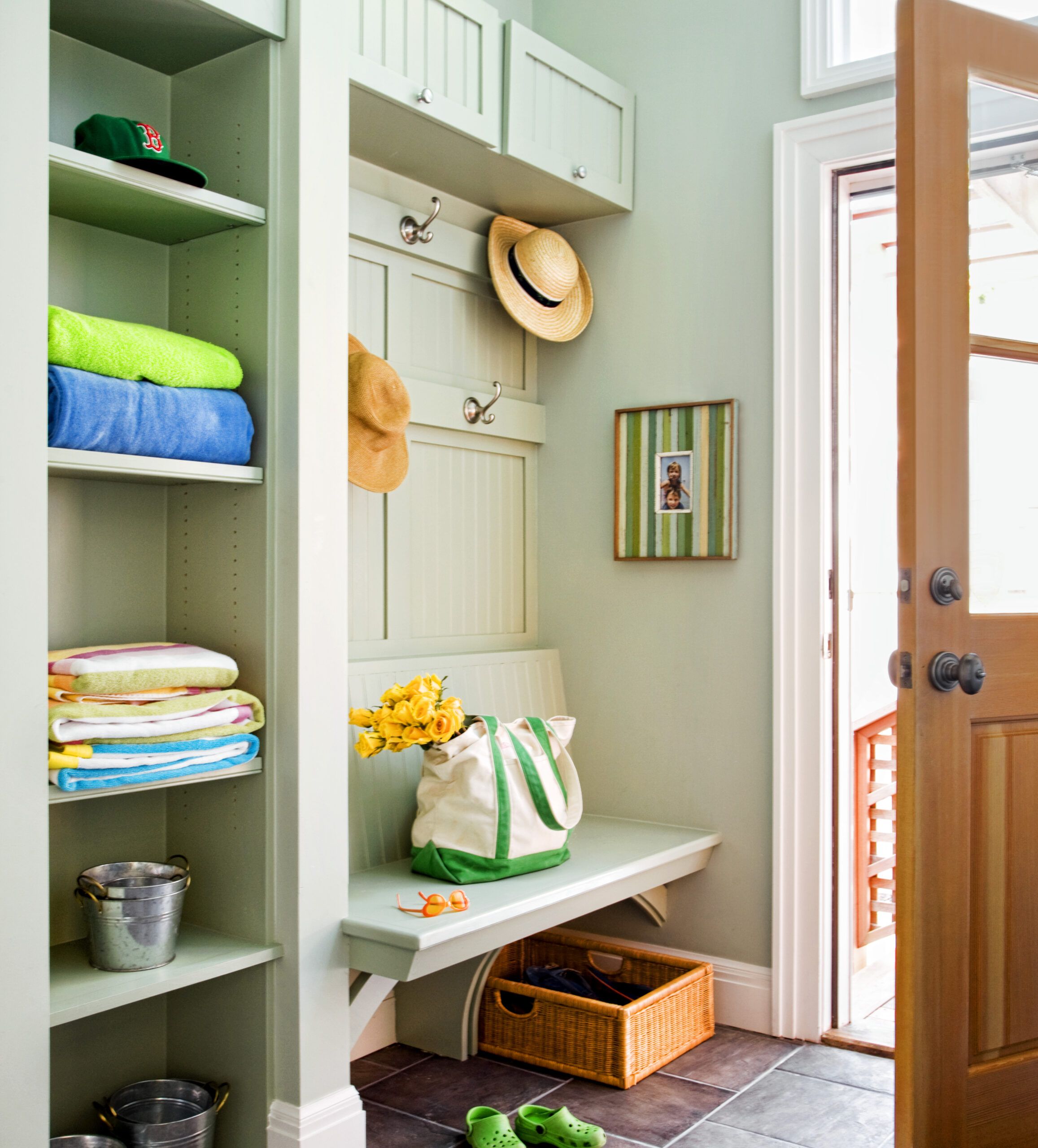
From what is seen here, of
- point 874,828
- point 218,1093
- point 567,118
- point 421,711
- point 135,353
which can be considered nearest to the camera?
point 135,353

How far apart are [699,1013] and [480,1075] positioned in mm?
557

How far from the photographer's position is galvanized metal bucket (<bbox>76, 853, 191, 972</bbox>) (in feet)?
6.05

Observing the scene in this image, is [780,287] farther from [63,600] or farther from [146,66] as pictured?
[63,600]

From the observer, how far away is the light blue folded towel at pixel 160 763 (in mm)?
1745

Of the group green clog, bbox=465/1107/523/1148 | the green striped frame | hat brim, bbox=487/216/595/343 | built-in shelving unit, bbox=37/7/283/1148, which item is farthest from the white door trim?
built-in shelving unit, bbox=37/7/283/1148

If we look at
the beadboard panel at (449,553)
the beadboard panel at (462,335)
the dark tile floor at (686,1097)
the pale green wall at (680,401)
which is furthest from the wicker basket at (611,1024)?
the beadboard panel at (462,335)

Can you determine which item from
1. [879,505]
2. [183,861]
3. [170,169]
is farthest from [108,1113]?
[879,505]

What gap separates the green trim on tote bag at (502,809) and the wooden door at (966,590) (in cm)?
81

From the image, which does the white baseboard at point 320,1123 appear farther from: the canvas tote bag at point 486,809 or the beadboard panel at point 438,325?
the beadboard panel at point 438,325

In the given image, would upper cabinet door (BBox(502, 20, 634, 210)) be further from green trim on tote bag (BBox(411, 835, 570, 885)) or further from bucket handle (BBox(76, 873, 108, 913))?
bucket handle (BBox(76, 873, 108, 913))

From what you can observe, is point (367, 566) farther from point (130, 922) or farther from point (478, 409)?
point (130, 922)

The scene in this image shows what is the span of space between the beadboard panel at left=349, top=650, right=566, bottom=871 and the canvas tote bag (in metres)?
0.14

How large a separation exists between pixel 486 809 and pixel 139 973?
76 centimetres

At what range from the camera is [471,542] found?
2.97m
